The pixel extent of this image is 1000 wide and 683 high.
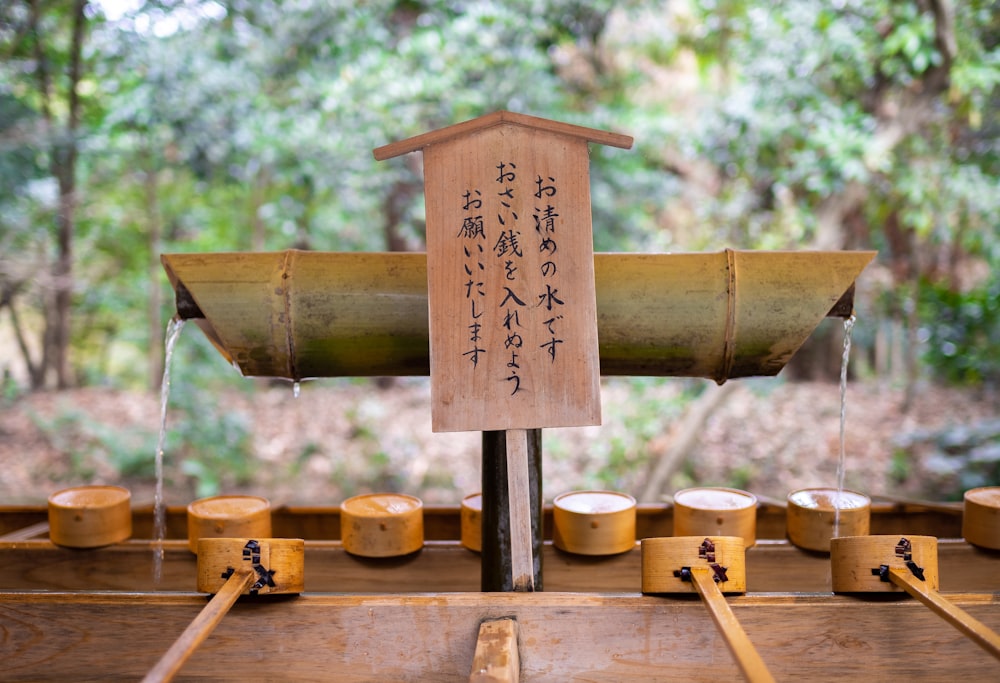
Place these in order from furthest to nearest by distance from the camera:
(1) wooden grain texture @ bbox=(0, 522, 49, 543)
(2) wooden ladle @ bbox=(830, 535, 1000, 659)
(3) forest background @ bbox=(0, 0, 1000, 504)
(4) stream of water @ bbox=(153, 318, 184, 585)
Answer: (3) forest background @ bbox=(0, 0, 1000, 504), (1) wooden grain texture @ bbox=(0, 522, 49, 543), (4) stream of water @ bbox=(153, 318, 184, 585), (2) wooden ladle @ bbox=(830, 535, 1000, 659)

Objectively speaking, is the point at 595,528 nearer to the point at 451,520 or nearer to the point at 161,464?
the point at 451,520

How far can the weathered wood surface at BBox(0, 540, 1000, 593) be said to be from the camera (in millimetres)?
2361

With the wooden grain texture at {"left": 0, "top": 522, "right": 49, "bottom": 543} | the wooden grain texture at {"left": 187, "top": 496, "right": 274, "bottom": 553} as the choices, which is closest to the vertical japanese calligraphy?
the wooden grain texture at {"left": 187, "top": 496, "right": 274, "bottom": 553}

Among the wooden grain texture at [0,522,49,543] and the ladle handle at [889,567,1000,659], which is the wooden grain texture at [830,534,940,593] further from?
the wooden grain texture at [0,522,49,543]

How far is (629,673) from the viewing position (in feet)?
5.87

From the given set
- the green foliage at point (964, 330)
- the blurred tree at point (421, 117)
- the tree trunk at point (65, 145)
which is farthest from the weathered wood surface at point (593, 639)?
the tree trunk at point (65, 145)

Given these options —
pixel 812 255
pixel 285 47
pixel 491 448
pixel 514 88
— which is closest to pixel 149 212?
pixel 285 47

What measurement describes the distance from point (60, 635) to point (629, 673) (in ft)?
4.74

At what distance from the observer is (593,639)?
179 centimetres

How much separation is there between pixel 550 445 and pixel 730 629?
4772 mm

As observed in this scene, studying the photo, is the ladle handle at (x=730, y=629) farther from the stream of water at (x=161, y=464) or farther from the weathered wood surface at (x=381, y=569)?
the stream of water at (x=161, y=464)

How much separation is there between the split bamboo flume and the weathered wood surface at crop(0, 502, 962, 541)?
0.84 meters

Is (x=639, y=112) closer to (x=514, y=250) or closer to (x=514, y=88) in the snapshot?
(x=514, y=88)

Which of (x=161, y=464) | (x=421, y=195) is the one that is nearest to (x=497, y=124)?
(x=161, y=464)
